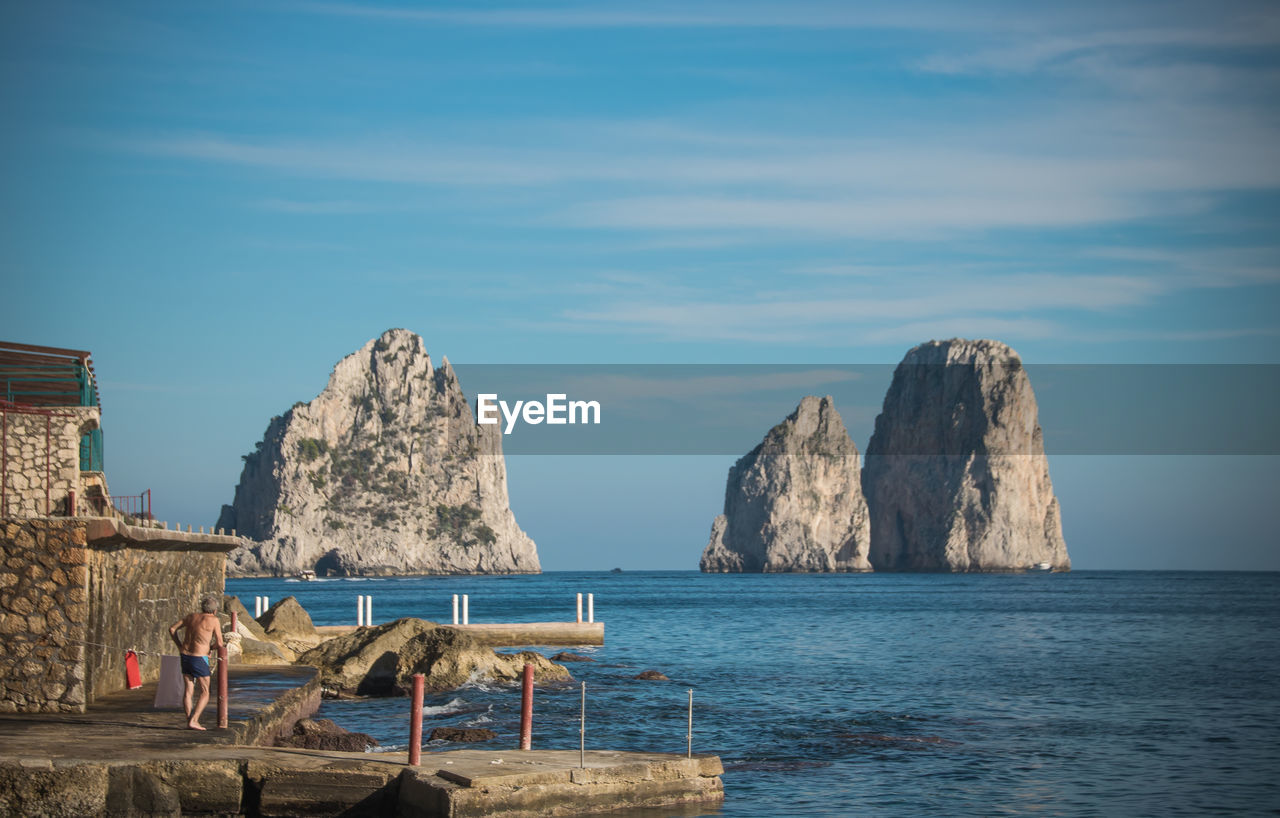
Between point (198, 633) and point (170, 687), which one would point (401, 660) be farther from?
point (198, 633)

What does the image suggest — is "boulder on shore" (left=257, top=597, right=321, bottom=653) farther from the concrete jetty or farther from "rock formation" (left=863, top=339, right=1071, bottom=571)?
"rock formation" (left=863, top=339, right=1071, bottom=571)

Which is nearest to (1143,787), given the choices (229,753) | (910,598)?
→ (229,753)

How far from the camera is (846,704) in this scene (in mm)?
26844

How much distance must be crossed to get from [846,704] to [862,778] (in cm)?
915

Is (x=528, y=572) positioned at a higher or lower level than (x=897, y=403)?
lower

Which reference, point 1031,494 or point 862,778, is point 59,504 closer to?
point 862,778

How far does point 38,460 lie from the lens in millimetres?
17719

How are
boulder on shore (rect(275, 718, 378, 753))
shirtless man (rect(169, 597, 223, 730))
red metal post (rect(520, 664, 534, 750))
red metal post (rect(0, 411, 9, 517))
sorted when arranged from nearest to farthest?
shirtless man (rect(169, 597, 223, 730)), red metal post (rect(520, 664, 534, 750)), red metal post (rect(0, 411, 9, 517)), boulder on shore (rect(275, 718, 378, 753))

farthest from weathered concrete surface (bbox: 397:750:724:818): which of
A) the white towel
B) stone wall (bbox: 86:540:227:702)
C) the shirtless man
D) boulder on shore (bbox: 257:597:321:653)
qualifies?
boulder on shore (bbox: 257:597:321:653)

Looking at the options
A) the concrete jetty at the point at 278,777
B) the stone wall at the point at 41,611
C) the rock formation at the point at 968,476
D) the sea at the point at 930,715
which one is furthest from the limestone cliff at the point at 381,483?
the concrete jetty at the point at 278,777

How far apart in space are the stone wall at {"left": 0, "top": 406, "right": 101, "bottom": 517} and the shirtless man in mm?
4245

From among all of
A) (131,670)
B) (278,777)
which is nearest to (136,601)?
(131,670)

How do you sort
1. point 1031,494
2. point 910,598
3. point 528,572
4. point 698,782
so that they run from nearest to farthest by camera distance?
1. point 698,782
2. point 910,598
3. point 1031,494
4. point 528,572

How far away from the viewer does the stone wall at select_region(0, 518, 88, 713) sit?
1498 centimetres
